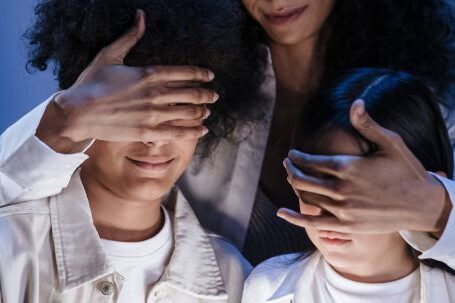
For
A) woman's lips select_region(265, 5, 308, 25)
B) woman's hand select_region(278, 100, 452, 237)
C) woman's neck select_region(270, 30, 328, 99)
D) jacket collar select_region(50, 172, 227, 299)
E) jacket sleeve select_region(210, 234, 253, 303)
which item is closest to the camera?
woman's hand select_region(278, 100, 452, 237)

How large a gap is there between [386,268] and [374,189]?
210 millimetres

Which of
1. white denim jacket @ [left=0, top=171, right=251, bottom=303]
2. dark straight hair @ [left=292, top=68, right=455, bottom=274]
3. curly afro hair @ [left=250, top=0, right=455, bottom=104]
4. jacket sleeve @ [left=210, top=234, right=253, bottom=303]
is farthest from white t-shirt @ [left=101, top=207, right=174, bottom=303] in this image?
curly afro hair @ [left=250, top=0, right=455, bottom=104]

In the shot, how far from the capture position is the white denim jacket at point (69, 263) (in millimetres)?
1135

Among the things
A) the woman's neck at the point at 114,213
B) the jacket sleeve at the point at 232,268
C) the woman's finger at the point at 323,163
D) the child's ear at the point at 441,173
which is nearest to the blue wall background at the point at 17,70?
the woman's neck at the point at 114,213

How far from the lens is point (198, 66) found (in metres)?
1.23

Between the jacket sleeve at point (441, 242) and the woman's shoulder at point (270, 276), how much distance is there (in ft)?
0.74

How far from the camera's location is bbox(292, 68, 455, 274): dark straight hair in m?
1.09

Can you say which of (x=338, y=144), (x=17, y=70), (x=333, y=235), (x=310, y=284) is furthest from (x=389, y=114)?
(x=17, y=70)

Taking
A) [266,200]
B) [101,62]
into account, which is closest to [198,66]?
[101,62]

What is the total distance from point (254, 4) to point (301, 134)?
0.46 m

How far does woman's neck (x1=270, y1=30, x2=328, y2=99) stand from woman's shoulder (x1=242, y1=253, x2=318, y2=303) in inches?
18.3

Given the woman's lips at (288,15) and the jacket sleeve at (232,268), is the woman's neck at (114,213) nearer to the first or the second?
the jacket sleeve at (232,268)

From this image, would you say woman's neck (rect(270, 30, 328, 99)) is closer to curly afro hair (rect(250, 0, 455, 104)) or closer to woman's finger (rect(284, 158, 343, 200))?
curly afro hair (rect(250, 0, 455, 104))

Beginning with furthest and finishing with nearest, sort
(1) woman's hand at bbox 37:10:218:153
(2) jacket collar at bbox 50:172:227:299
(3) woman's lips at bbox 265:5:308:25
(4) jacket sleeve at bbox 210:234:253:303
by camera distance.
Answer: (3) woman's lips at bbox 265:5:308:25, (4) jacket sleeve at bbox 210:234:253:303, (2) jacket collar at bbox 50:172:227:299, (1) woman's hand at bbox 37:10:218:153
